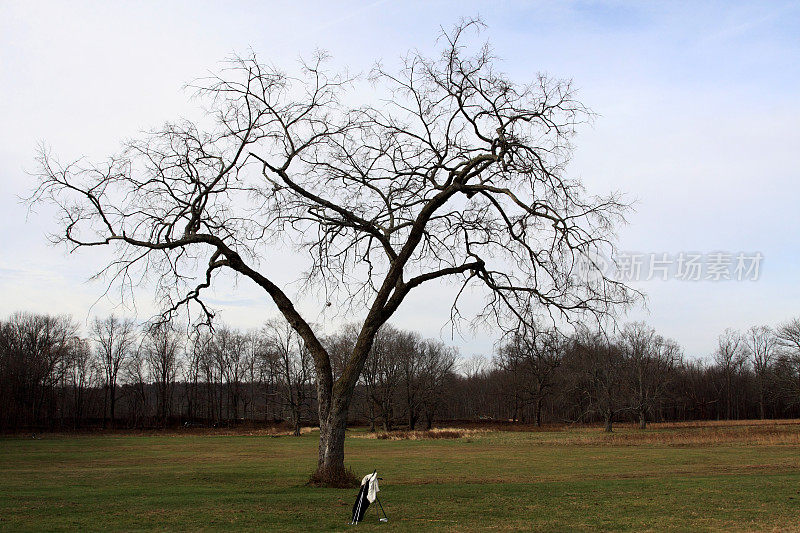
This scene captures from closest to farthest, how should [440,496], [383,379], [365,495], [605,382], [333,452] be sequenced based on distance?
[365,495]
[440,496]
[333,452]
[605,382]
[383,379]

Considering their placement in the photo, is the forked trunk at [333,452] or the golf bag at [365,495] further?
the forked trunk at [333,452]

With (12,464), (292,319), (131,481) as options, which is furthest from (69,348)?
(292,319)

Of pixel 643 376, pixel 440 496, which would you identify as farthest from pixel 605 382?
pixel 440 496

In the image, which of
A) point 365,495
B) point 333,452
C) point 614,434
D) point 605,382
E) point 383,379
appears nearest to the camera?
point 365,495

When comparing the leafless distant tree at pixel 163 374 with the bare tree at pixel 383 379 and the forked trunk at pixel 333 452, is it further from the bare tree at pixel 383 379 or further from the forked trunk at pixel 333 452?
the forked trunk at pixel 333 452

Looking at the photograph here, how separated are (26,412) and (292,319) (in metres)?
69.1

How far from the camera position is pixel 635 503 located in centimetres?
1415

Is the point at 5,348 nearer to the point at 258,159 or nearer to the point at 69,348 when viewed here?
the point at 69,348

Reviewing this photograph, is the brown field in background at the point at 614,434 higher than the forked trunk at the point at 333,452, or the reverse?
the forked trunk at the point at 333,452

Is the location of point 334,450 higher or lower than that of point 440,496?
higher

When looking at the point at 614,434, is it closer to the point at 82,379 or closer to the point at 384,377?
the point at 384,377

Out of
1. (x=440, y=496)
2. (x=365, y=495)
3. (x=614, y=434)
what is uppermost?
(x=365, y=495)

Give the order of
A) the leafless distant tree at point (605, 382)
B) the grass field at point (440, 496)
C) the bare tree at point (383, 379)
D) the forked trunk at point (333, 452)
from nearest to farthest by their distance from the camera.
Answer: the grass field at point (440, 496)
the forked trunk at point (333, 452)
the leafless distant tree at point (605, 382)
the bare tree at point (383, 379)

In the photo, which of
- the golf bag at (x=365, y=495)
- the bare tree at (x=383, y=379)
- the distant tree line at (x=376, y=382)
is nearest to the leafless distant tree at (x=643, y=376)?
the distant tree line at (x=376, y=382)
